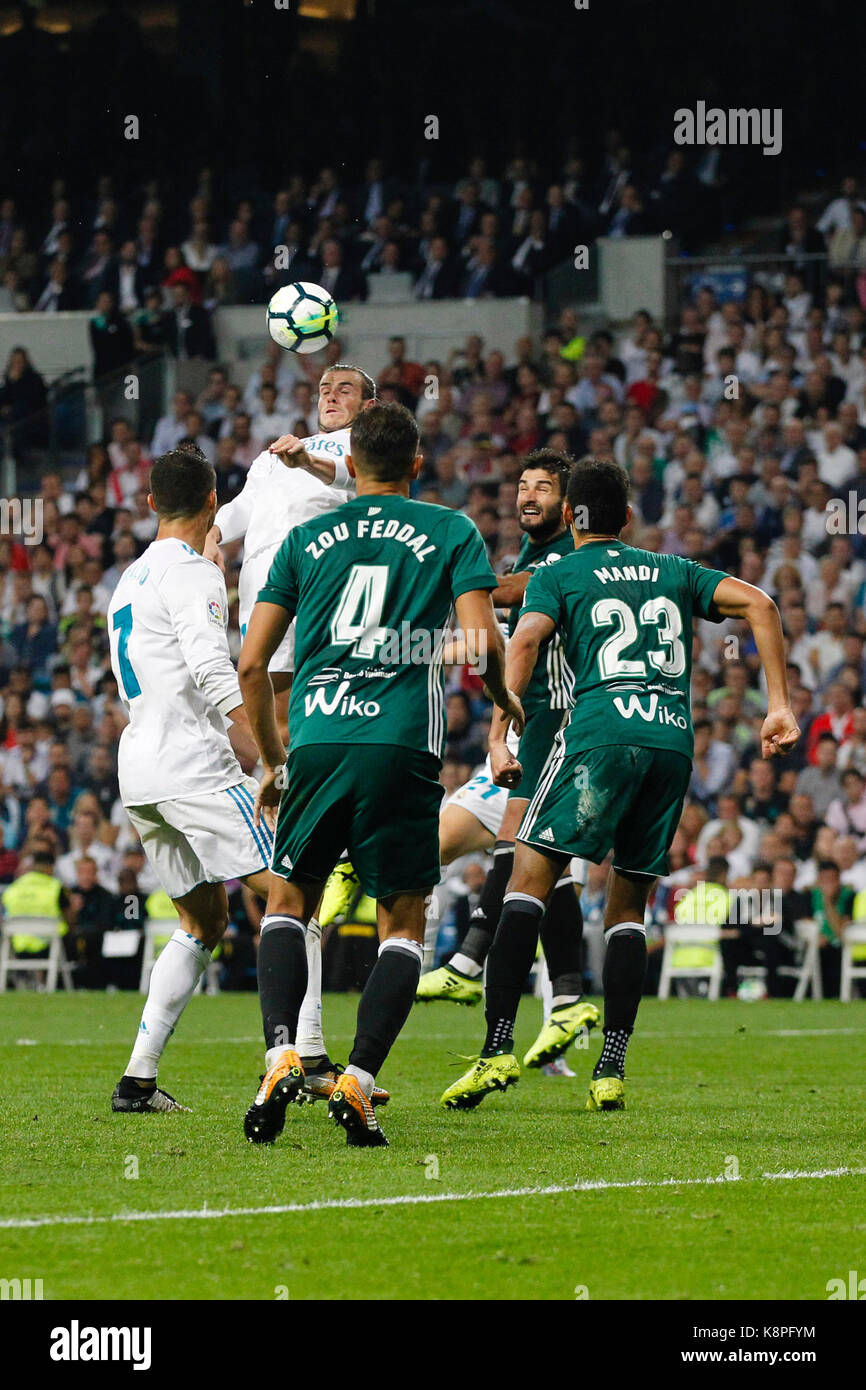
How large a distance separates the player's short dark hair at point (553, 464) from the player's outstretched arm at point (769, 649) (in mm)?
1512

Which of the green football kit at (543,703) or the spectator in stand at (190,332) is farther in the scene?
the spectator in stand at (190,332)

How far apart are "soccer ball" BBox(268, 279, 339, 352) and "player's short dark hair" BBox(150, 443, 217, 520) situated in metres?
1.39

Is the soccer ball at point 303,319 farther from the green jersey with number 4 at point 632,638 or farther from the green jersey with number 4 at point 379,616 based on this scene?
the green jersey with number 4 at point 379,616

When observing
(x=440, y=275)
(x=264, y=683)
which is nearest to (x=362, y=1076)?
(x=264, y=683)

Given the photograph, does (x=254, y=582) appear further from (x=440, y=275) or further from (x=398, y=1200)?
(x=440, y=275)

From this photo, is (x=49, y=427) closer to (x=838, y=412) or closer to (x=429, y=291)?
(x=429, y=291)

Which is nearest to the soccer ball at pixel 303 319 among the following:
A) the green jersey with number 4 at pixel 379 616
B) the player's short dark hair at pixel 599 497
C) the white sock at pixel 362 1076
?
the player's short dark hair at pixel 599 497

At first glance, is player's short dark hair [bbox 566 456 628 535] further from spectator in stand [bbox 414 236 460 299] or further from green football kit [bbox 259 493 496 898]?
spectator in stand [bbox 414 236 460 299]

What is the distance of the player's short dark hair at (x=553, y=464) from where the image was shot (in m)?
8.62

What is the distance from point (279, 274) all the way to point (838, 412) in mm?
7225

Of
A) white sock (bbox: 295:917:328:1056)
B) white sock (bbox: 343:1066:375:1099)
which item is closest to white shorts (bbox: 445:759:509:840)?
white sock (bbox: 295:917:328:1056)

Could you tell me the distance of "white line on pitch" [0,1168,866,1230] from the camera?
488cm

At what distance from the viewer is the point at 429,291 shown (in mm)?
23125

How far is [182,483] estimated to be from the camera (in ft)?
23.8
